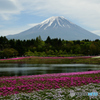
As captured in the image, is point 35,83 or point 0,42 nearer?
point 35,83

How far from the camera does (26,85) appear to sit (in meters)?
16.0

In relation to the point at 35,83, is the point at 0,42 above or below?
above

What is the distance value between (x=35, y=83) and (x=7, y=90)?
10.3ft

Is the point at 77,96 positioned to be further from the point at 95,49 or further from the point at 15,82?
the point at 95,49

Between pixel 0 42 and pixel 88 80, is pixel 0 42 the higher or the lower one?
the higher one

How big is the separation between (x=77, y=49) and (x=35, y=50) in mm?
24419

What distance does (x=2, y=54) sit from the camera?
8400 centimetres

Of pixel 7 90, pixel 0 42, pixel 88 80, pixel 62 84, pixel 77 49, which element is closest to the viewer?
pixel 7 90

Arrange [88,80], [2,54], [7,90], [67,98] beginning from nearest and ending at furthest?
1. [67,98]
2. [7,90]
3. [88,80]
4. [2,54]

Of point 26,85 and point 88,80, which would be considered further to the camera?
point 88,80

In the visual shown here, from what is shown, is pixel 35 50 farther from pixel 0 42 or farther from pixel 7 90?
pixel 7 90

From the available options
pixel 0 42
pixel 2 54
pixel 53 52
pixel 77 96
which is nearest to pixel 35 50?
pixel 53 52

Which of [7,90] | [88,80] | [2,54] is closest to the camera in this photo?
[7,90]

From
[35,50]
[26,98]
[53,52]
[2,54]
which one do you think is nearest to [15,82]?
[26,98]
